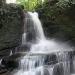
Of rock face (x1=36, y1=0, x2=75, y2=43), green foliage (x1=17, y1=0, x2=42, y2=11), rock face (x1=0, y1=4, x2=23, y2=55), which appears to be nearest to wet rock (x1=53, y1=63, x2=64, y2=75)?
rock face (x1=0, y1=4, x2=23, y2=55)

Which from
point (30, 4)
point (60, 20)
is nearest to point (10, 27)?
point (60, 20)

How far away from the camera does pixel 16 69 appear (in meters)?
11.9

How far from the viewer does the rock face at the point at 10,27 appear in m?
13.1

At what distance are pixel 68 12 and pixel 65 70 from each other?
14.7 feet

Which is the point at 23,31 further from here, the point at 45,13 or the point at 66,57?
the point at 66,57

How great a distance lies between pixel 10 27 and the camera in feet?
44.4

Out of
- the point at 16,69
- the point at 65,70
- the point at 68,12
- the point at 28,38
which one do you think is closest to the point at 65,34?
the point at 68,12

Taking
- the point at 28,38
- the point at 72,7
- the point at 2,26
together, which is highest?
the point at 72,7

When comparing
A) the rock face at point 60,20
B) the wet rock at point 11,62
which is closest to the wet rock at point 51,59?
the wet rock at point 11,62

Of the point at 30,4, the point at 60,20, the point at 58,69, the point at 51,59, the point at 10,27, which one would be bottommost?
the point at 58,69

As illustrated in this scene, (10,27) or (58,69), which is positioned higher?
(10,27)

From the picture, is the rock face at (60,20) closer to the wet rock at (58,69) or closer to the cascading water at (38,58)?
the cascading water at (38,58)

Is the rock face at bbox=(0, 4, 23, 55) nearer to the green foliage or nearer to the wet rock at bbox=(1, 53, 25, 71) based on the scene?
the wet rock at bbox=(1, 53, 25, 71)

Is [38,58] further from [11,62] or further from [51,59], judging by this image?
[11,62]
